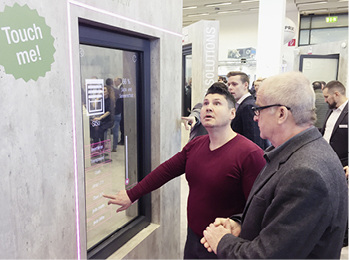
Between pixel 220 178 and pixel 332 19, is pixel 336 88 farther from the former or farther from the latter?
pixel 332 19

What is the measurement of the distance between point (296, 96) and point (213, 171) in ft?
2.44

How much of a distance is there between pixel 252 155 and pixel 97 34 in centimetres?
122

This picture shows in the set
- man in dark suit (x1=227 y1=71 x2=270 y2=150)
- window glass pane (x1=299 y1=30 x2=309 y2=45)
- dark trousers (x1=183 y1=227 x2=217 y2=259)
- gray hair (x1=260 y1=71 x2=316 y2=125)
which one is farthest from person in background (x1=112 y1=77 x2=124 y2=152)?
window glass pane (x1=299 y1=30 x2=309 y2=45)

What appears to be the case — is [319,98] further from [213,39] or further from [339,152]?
[339,152]

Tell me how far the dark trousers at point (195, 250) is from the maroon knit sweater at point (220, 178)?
0.22 feet

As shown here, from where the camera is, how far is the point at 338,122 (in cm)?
347

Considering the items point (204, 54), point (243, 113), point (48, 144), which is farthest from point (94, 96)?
point (204, 54)

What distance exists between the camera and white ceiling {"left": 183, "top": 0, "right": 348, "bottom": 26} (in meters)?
10.8

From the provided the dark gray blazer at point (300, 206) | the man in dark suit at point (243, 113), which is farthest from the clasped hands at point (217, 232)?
the man in dark suit at point (243, 113)

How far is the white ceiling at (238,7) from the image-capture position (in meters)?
10.8

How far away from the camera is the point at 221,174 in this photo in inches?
68.8

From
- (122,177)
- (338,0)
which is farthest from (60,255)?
(338,0)

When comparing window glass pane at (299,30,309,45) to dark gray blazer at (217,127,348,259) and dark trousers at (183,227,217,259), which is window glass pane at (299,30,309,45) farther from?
dark gray blazer at (217,127,348,259)

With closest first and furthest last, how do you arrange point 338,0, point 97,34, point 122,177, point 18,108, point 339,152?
point 18,108
point 97,34
point 122,177
point 339,152
point 338,0
